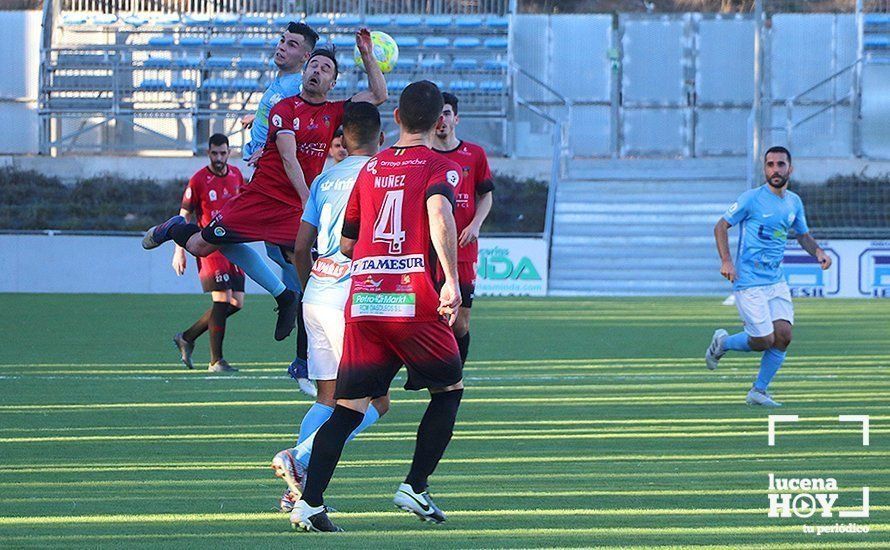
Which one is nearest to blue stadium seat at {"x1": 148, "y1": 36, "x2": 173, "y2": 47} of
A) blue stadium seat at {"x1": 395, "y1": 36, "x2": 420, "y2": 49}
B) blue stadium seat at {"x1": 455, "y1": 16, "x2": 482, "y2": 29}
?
blue stadium seat at {"x1": 395, "y1": 36, "x2": 420, "y2": 49}

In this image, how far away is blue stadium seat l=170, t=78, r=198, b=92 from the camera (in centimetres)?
3531

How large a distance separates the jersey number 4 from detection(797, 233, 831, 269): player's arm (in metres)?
5.80

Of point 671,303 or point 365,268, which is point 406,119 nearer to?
point 365,268

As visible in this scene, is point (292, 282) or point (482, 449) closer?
point (482, 449)

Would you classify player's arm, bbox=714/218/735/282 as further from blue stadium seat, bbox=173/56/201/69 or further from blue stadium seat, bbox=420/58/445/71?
blue stadium seat, bbox=173/56/201/69

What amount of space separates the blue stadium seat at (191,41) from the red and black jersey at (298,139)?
2753 cm

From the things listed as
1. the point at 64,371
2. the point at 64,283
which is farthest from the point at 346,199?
the point at 64,283

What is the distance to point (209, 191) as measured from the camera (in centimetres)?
1355

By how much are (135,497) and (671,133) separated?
31239 millimetres

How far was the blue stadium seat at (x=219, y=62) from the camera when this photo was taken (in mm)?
35156

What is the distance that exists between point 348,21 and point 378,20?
808 mm

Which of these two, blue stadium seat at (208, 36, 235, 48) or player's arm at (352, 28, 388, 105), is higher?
blue stadium seat at (208, 36, 235, 48)

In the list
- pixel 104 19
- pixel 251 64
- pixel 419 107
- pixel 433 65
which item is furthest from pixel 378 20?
pixel 419 107

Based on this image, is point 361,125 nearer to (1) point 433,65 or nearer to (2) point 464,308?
(2) point 464,308
